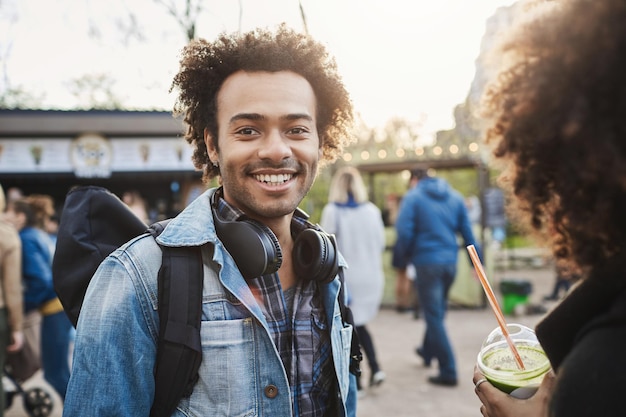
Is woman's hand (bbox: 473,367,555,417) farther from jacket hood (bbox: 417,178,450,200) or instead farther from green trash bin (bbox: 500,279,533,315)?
green trash bin (bbox: 500,279,533,315)

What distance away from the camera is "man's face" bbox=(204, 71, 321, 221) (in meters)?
1.84

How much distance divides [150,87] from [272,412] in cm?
696

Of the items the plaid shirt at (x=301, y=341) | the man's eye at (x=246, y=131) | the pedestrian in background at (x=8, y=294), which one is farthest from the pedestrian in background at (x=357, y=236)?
the man's eye at (x=246, y=131)

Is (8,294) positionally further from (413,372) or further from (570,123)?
(570,123)

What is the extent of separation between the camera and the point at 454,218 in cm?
593

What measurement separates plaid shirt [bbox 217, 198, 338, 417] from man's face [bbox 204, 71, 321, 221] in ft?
0.38

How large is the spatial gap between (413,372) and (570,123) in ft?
17.7

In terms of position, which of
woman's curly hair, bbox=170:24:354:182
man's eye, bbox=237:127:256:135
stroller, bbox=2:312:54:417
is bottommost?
stroller, bbox=2:312:54:417

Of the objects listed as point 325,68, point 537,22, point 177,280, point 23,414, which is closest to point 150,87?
point 23,414

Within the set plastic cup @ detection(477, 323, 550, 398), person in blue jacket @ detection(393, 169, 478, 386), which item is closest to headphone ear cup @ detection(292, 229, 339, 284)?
plastic cup @ detection(477, 323, 550, 398)

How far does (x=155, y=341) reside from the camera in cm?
148

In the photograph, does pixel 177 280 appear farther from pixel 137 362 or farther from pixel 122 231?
pixel 122 231

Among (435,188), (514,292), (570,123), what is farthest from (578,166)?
(514,292)

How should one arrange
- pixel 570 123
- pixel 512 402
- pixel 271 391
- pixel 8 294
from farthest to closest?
pixel 8 294
pixel 271 391
pixel 512 402
pixel 570 123
